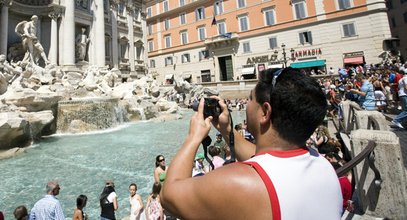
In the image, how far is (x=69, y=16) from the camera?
19906 millimetres

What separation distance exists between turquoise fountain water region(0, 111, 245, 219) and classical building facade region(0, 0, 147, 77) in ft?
38.0

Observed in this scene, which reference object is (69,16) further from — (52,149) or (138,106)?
(52,149)

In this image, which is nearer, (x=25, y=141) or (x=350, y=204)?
(x=350, y=204)

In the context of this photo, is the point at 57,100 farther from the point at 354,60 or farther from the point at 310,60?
the point at 354,60

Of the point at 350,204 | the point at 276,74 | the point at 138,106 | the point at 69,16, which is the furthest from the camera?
the point at 69,16

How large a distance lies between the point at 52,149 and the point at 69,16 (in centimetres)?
1490

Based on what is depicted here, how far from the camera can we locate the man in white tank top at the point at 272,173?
81 cm

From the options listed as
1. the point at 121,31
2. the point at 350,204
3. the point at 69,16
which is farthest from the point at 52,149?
the point at 121,31

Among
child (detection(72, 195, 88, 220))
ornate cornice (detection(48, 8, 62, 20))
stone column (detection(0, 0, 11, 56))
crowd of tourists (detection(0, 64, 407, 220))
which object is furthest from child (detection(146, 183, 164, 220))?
ornate cornice (detection(48, 8, 62, 20))

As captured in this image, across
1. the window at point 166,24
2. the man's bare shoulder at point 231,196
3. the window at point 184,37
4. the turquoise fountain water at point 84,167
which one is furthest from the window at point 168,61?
the man's bare shoulder at point 231,196

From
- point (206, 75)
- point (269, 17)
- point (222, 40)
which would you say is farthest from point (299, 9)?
point (206, 75)

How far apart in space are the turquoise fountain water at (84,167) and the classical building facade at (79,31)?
1159cm

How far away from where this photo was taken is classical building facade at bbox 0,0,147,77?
62.5ft

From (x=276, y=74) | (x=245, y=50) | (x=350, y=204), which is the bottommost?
(x=350, y=204)
